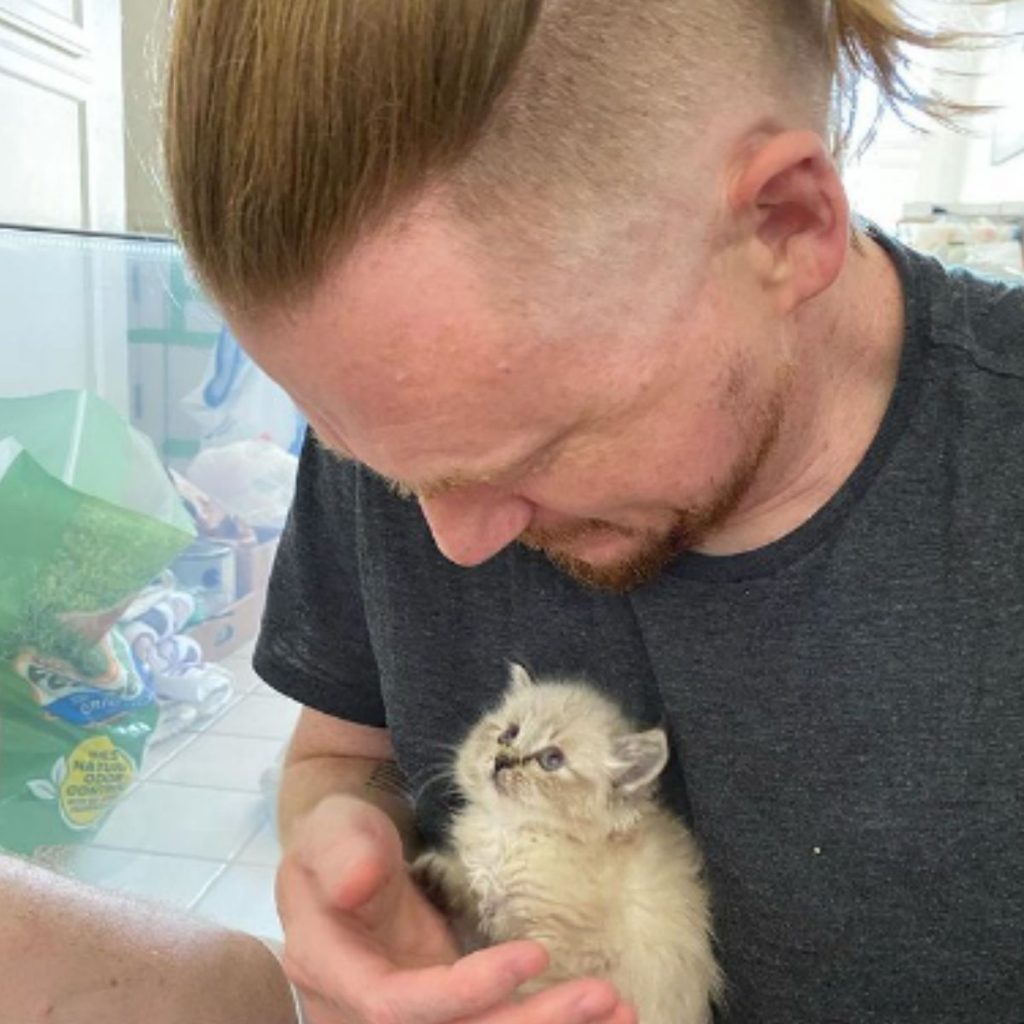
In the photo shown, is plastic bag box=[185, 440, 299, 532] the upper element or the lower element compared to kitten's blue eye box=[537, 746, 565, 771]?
lower

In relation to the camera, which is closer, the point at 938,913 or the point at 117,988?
the point at 938,913

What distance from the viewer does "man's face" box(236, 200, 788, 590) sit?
0.56 meters

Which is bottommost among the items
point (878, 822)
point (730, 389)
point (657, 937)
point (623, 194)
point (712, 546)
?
point (657, 937)

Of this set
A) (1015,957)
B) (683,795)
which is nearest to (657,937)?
(683,795)

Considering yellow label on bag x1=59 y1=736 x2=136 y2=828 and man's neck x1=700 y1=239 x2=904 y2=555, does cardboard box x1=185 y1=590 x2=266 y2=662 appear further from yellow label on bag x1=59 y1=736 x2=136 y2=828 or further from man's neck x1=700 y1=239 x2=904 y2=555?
man's neck x1=700 y1=239 x2=904 y2=555

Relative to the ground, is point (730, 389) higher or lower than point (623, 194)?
lower

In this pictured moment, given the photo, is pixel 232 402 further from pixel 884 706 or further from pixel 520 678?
pixel 884 706

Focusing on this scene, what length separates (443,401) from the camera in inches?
23.1

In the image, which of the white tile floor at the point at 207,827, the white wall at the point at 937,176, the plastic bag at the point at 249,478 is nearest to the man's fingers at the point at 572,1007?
the white tile floor at the point at 207,827

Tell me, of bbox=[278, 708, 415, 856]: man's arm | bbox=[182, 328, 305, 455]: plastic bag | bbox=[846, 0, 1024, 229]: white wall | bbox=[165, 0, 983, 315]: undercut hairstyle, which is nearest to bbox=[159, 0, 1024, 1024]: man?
bbox=[165, 0, 983, 315]: undercut hairstyle

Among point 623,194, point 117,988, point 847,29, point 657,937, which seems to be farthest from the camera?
point 117,988

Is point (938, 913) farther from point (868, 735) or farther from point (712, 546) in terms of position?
point (712, 546)

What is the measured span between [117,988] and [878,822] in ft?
1.93

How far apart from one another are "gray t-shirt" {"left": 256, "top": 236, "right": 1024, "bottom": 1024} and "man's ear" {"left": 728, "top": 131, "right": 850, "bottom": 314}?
0.12 m
